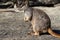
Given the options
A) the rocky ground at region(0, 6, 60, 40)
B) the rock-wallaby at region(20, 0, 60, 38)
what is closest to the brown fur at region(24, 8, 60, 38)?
the rock-wallaby at region(20, 0, 60, 38)

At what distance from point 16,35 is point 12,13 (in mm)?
3579

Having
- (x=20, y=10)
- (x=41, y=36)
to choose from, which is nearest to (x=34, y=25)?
(x=41, y=36)

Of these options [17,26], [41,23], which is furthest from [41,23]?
[17,26]

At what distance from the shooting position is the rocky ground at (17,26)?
6.35 metres

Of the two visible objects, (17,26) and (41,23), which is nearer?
(41,23)

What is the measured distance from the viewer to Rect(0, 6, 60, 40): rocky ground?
635 centimetres

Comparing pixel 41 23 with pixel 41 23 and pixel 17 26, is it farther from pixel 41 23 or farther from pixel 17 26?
pixel 17 26

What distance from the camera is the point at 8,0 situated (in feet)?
40.1

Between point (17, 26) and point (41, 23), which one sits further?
point (17, 26)

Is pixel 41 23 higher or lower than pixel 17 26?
higher

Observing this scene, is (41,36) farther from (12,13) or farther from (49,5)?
(49,5)

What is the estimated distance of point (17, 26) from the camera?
25.3 feet

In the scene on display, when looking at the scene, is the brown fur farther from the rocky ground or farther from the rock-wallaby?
the rocky ground

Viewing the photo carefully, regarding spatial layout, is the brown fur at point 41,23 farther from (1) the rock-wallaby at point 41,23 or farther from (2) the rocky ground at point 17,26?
(2) the rocky ground at point 17,26
